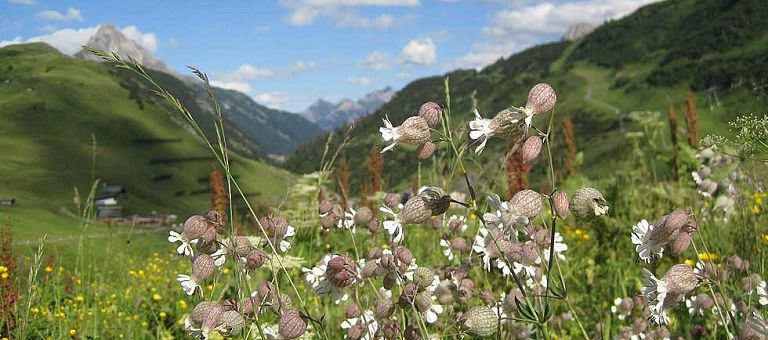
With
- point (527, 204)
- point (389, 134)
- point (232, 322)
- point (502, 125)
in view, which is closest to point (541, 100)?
point (502, 125)

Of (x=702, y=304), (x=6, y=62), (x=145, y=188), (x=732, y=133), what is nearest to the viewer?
(x=732, y=133)

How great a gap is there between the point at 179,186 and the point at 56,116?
3025cm

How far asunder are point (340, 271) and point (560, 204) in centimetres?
75

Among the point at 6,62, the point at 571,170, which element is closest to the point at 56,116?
the point at 6,62

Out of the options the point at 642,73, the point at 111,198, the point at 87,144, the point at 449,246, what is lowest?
the point at 111,198

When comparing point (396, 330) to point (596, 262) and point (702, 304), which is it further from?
point (596, 262)

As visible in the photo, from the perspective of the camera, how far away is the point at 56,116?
449ft

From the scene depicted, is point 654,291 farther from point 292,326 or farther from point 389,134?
point 292,326

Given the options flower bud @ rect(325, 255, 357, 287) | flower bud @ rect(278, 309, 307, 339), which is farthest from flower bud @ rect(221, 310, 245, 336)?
flower bud @ rect(325, 255, 357, 287)

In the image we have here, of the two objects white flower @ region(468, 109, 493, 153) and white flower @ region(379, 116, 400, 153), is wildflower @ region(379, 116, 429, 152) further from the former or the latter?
white flower @ region(468, 109, 493, 153)

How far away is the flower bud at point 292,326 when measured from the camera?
1976 mm

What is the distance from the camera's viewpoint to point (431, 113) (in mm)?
2012

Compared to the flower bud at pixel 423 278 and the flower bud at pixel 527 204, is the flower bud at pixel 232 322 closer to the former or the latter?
the flower bud at pixel 423 278

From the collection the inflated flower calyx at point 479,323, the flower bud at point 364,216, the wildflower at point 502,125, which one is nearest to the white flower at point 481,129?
the wildflower at point 502,125
